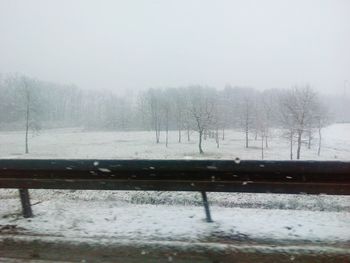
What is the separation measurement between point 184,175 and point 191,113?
7239 cm

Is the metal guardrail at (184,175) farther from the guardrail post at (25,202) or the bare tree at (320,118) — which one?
the bare tree at (320,118)

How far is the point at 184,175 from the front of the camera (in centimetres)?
553

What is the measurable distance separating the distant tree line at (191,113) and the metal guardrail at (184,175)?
46191 mm

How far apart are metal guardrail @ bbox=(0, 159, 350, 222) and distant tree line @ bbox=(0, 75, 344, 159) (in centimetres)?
4619

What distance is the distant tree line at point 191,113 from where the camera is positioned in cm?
6388

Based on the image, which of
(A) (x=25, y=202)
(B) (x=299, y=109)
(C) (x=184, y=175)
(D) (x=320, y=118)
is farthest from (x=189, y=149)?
(C) (x=184, y=175)

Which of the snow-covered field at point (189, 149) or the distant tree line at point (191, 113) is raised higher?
the distant tree line at point (191, 113)

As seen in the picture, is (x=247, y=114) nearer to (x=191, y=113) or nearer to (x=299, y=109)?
(x=191, y=113)

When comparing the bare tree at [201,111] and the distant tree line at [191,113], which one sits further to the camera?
the bare tree at [201,111]

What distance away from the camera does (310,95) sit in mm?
66500

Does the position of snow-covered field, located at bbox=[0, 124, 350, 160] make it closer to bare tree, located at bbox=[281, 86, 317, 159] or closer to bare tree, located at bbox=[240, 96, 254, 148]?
bare tree, located at bbox=[240, 96, 254, 148]

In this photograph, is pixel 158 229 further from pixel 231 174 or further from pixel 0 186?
pixel 0 186

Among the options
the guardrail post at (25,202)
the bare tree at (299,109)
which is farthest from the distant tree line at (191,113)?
the guardrail post at (25,202)

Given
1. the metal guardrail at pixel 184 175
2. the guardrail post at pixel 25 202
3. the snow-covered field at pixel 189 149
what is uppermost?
the metal guardrail at pixel 184 175
